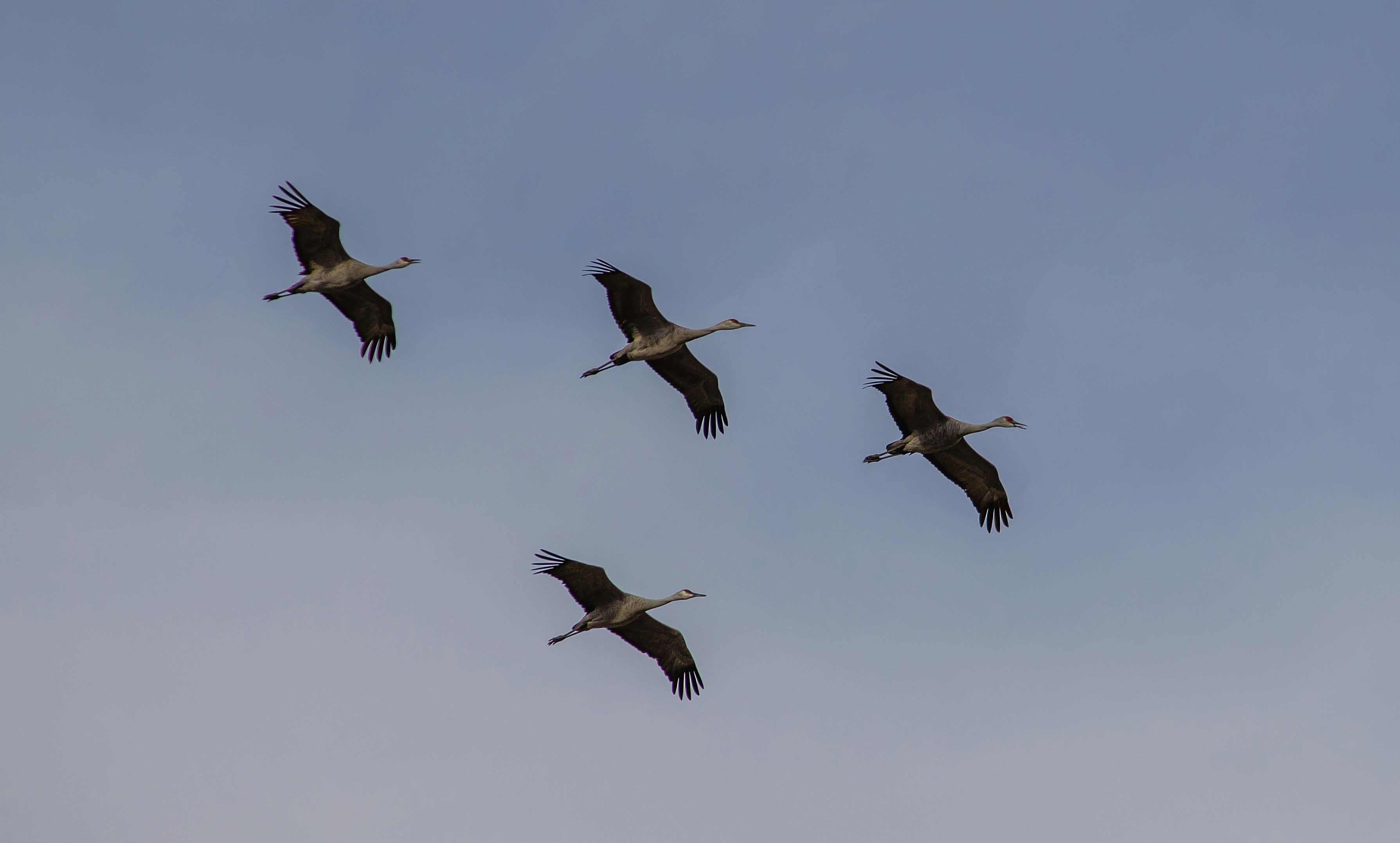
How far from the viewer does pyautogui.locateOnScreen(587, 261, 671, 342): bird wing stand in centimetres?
2731

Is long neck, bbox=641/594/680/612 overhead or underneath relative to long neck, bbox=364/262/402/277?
underneath

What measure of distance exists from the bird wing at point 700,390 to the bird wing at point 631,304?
1.54 metres

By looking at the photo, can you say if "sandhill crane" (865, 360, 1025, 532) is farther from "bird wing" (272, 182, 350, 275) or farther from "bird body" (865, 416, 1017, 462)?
"bird wing" (272, 182, 350, 275)

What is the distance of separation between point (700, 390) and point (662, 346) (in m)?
1.86

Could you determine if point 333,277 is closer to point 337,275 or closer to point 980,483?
point 337,275

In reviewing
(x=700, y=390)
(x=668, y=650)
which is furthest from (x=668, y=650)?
(x=700, y=390)

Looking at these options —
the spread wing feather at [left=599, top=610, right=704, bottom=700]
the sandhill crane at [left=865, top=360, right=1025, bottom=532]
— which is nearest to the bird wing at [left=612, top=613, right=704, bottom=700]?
the spread wing feather at [left=599, top=610, right=704, bottom=700]

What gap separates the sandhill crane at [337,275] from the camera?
2730cm

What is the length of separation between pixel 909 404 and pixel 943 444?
1.34m

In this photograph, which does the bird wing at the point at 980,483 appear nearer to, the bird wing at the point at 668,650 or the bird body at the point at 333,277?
the bird wing at the point at 668,650

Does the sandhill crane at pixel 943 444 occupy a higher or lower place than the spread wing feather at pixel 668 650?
higher

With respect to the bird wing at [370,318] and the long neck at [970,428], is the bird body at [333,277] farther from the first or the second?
the long neck at [970,428]

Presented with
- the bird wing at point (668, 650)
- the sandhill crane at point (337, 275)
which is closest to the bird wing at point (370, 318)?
the sandhill crane at point (337, 275)

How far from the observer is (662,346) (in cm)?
2856
